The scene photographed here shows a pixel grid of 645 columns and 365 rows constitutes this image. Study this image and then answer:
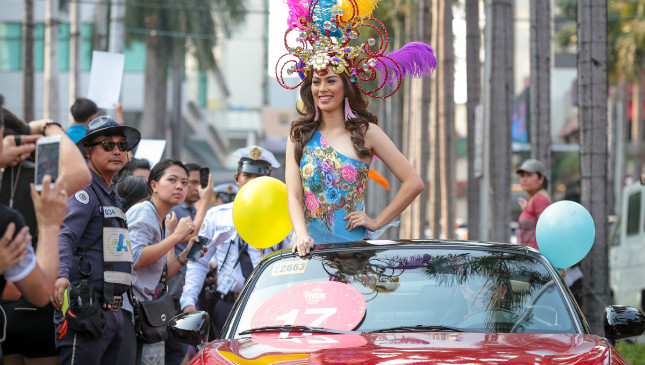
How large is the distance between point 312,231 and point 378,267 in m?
1.18

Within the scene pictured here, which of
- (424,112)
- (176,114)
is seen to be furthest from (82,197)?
(176,114)

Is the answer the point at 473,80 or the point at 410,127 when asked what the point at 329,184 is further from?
the point at 410,127

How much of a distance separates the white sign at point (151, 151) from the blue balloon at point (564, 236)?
4.31 m

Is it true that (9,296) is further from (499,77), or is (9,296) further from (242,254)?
(499,77)

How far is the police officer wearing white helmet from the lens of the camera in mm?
8312

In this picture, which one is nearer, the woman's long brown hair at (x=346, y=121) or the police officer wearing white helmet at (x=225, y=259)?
the woman's long brown hair at (x=346, y=121)

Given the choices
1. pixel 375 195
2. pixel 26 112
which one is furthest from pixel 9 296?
pixel 375 195

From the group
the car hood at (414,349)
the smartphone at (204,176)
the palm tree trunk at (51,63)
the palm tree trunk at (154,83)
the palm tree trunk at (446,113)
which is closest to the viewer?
the car hood at (414,349)

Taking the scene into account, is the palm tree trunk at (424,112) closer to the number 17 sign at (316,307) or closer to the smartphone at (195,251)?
the smartphone at (195,251)

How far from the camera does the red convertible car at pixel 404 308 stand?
4.83 metres

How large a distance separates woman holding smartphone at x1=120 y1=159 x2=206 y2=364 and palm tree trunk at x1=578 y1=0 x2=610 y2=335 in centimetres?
425

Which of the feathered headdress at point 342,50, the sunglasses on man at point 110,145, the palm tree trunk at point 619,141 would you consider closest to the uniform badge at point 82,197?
the sunglasses on man at point 110,145

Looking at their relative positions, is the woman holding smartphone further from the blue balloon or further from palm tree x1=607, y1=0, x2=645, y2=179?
palm tree x1=607, y1=0, x2=645, y2=179

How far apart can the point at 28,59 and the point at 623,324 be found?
2309 cm
